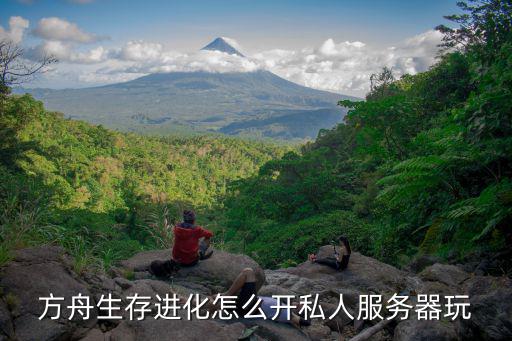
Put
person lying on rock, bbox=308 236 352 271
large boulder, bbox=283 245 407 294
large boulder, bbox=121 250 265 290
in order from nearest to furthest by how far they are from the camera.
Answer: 1. large boulder, bbox=121 250 265 290
2. large boulder, bbox=283 245 407 294
3. person lying on rock, bbox=308 236 352 271

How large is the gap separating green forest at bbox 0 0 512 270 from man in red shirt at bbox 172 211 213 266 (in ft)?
3.50

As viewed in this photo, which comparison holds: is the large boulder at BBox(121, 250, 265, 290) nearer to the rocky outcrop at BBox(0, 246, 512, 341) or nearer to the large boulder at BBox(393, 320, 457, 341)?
the rocky outcrop at BBox(0, 246, 512, 341)

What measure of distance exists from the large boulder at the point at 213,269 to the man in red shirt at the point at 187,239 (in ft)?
0.51

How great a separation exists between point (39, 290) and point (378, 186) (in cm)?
1115

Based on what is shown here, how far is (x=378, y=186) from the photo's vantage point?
1298cm

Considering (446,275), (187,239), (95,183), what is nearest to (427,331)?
(446,275)

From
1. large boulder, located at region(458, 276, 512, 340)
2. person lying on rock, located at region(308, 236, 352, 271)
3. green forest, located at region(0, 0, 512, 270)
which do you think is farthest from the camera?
person lying on rock, located at region(308, 236, 352, 271)

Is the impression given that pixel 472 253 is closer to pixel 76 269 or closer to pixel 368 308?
pixel 368 308

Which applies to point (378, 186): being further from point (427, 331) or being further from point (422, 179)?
point (427, 331)

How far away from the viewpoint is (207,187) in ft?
212

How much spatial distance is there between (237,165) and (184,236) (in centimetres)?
7319

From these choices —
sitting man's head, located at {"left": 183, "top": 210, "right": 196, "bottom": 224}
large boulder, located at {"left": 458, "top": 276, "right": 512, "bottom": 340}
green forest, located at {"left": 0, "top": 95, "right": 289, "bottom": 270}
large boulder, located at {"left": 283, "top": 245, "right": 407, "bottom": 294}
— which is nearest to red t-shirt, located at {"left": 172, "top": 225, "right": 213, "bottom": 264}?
sitting man's head, located at {"left": 183, "top": 210, "right": 196, "bottom": 224}

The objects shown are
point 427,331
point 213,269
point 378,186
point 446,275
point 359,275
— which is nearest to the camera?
point 427,331

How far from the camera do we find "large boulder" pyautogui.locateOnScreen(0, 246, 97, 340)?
11.5 feet
